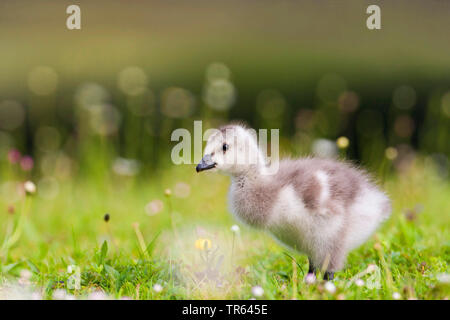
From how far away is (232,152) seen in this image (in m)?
3.06

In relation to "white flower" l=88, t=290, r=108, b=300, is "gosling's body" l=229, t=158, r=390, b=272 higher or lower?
higher

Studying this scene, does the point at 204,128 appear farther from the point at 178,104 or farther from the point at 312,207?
the point at 312,207

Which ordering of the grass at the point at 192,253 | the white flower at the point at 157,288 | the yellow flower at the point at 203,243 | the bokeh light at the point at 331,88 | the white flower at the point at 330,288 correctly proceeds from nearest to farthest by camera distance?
the white flower at the point at 330,288, the white flower at the point at 157,288, the grass at the point at 192,253, the yellow flower at the point at 203,243, the bokeh light at the point at 331,88

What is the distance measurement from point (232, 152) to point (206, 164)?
182mm

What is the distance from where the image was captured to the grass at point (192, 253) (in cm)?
281

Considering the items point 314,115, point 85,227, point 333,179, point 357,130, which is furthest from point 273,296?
point 357,130

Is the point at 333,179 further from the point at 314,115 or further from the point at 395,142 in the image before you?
the point at 395,142

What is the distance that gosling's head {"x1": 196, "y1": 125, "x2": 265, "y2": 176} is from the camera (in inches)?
118

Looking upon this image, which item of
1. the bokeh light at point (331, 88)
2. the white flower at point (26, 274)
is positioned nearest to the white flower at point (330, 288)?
the white flower at point (26, 274)

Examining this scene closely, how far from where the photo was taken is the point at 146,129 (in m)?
6.11

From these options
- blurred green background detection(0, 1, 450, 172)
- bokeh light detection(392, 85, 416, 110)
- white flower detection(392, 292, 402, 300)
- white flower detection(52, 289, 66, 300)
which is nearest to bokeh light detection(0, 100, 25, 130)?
blurred green background detection(0, 1, 450, 172)

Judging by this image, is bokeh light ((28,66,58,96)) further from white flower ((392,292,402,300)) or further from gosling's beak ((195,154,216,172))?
white flower ((392,292,402,300))

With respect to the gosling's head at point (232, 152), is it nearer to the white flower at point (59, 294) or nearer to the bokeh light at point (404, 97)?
the white flower at point (59, 294)

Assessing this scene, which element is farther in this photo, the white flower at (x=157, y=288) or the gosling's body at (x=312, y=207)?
the gosling's body at (x=312, y=207)
